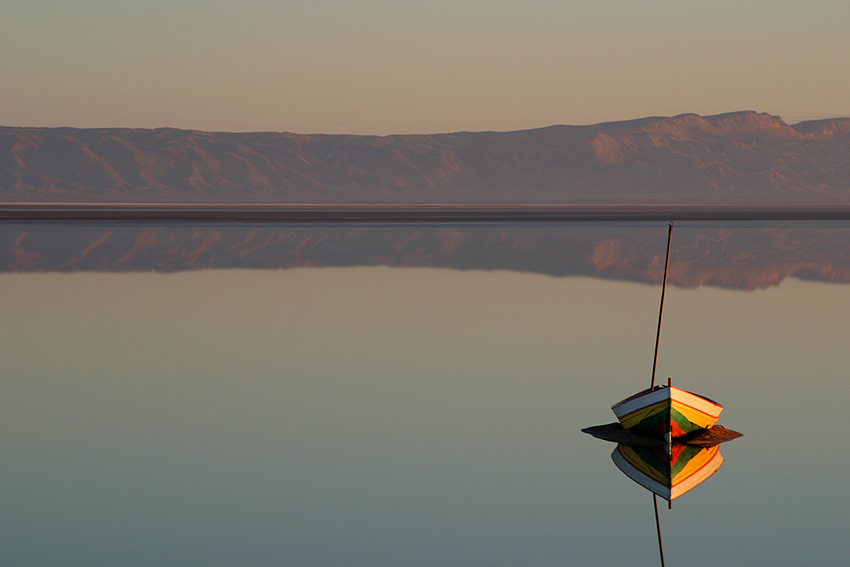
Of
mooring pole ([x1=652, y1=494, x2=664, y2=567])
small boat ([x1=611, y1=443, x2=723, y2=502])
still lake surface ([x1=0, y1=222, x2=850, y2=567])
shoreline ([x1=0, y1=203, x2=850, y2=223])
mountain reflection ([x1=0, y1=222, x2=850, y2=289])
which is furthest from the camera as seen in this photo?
shoreline ([x1=0, y1=203, x2=850, y2=223])

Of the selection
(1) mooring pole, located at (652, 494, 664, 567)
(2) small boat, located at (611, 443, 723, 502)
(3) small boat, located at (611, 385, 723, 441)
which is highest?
(3) small boat, located at (611, 385, 723, 441)

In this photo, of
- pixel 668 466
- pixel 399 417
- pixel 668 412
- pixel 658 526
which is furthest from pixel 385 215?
pixel 658 526

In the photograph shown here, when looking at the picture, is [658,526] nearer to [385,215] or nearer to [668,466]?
[668,466]

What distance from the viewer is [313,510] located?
10164 millimetres

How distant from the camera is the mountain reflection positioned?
3616cm

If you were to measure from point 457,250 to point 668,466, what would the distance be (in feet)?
111

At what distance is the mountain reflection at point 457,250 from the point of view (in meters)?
36.2

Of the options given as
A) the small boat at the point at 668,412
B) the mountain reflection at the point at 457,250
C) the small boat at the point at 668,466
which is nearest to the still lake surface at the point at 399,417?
the small boat at the point at 668,466

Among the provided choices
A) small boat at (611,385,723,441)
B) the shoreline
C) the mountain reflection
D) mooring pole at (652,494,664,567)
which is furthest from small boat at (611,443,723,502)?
the shoreline

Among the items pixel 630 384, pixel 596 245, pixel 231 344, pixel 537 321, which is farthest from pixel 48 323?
pixel 596 245

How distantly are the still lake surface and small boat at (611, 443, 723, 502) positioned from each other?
0.20 meters

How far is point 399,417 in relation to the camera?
14172mm

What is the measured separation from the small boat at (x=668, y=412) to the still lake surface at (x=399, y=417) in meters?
0.46

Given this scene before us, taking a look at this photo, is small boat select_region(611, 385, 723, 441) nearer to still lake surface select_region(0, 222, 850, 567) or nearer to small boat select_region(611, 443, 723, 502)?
small boat select_region(611, 443, 723, 502)
